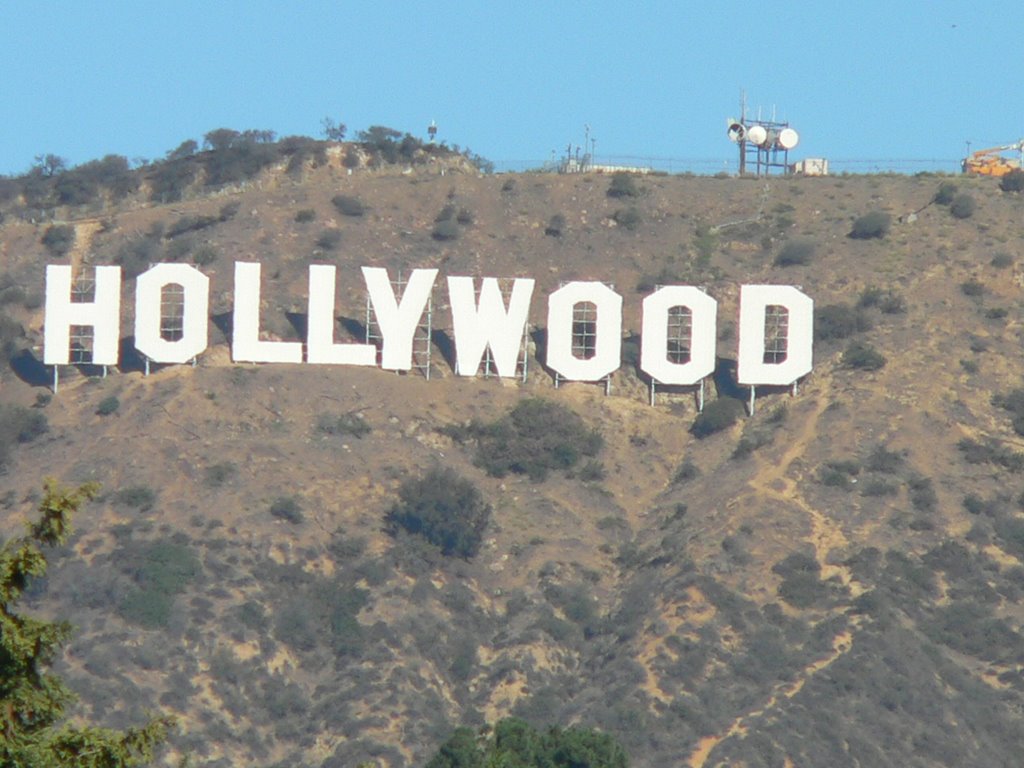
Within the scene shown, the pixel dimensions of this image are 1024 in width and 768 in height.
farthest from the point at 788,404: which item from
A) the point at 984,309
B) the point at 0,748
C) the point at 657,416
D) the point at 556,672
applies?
the point at 0,748

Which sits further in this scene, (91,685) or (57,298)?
(57,298)

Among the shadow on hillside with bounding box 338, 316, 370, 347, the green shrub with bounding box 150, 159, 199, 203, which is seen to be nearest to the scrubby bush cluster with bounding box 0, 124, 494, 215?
the green shrub with bounding box 150, 159, 199, 203

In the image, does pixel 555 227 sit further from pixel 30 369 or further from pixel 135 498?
pixel 135 498

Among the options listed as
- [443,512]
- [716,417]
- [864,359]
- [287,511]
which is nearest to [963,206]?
[864,359]

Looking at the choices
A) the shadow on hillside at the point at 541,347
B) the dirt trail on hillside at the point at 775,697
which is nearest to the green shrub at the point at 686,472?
the shadow on hillside at the point at 541,347

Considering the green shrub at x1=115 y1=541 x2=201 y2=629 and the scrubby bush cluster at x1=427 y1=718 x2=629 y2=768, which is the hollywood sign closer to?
the green shrub at x1=115 y1=541 x2=201 y2=629

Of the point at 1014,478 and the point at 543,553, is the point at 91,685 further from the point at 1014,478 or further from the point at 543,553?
the point at 1014,478
